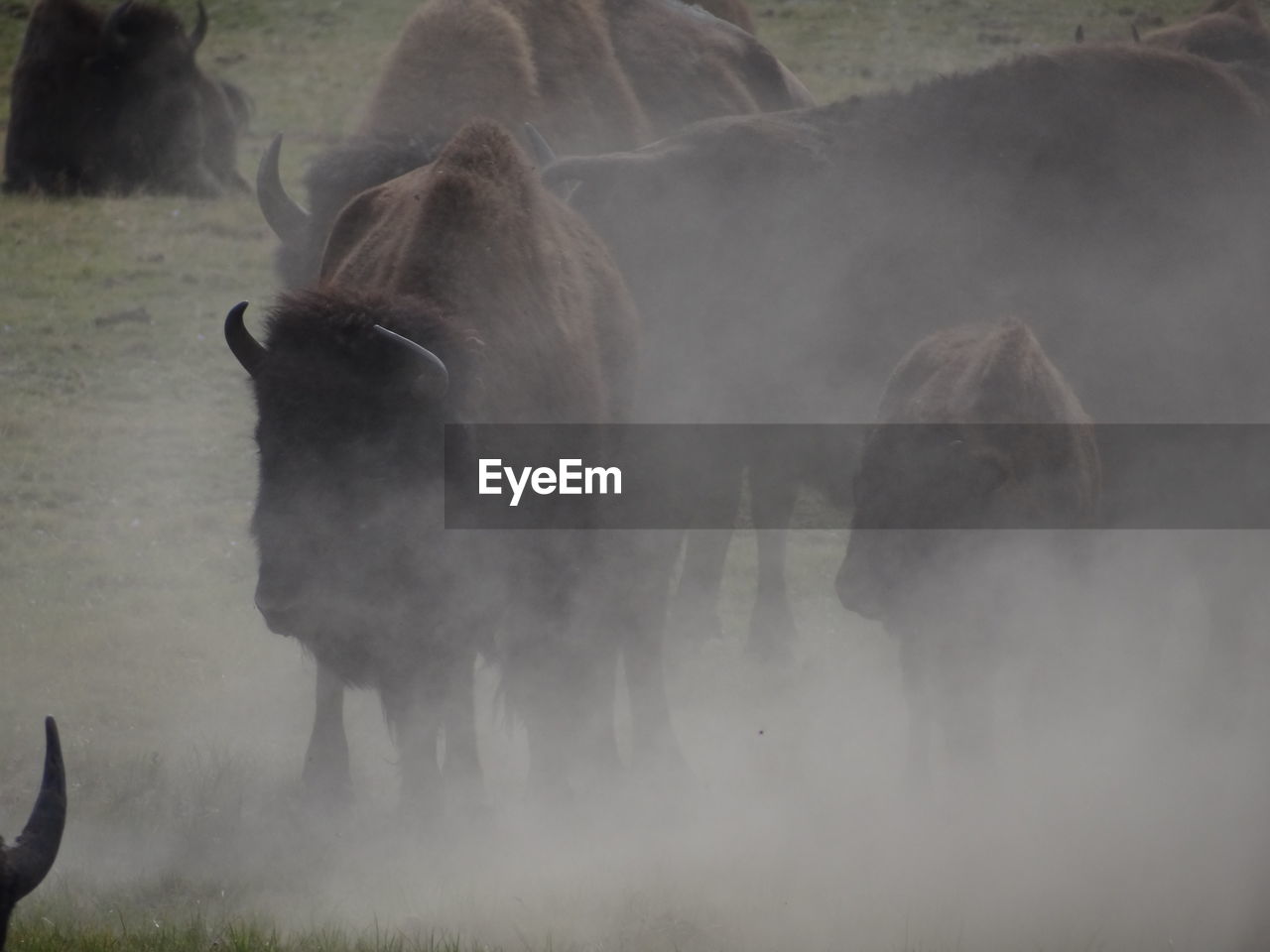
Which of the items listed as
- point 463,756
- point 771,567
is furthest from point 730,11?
point 463,756

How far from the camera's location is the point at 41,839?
342 cm

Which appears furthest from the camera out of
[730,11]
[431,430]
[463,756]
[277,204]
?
[730,11]

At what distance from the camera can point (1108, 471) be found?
6367 mm

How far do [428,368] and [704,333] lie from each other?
106 inches

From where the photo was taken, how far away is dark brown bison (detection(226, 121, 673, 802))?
4.13m

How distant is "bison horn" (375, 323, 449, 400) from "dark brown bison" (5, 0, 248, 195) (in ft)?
45.8

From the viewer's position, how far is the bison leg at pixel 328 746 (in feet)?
18.3

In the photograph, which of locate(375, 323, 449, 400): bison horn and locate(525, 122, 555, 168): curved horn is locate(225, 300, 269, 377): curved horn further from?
locate(525, 122, 555, 168): curved horn

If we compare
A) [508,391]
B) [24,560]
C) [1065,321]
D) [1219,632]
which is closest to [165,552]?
[24,560]

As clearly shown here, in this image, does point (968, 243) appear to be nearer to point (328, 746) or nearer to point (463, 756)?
point (463, 756)

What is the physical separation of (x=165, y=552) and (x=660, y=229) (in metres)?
3.46

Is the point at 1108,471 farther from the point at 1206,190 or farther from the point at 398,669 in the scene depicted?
the point at 398,669

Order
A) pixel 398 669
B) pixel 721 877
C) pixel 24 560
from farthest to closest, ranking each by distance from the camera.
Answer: pixel 24 560
pixel 721 877
pixel 398 669

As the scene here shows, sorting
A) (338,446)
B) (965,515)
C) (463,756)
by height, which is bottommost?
(463,756)
